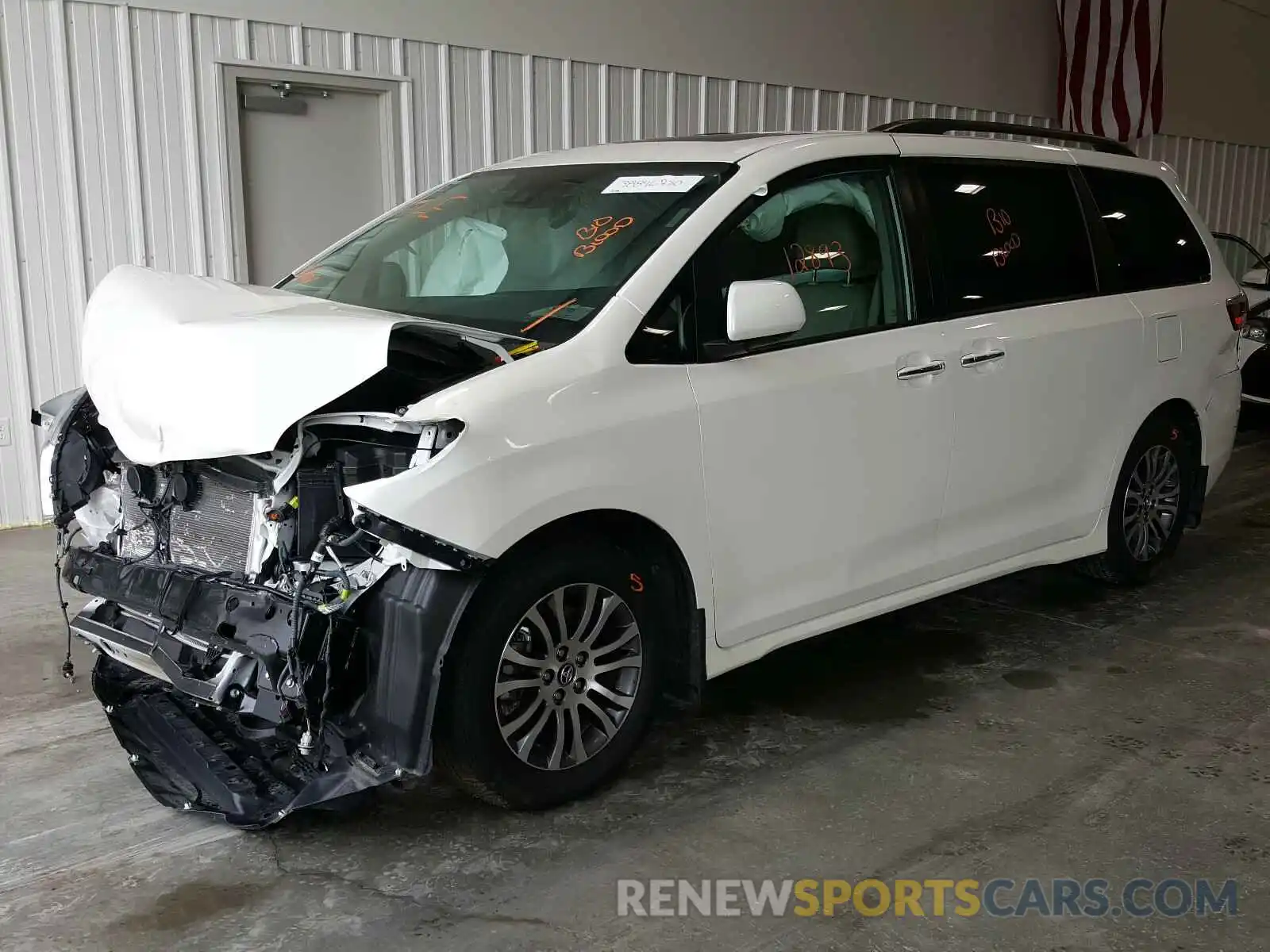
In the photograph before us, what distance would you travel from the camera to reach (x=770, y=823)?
3197mm

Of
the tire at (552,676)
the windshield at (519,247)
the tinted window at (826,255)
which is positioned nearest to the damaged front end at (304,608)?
the tire at (552,676)

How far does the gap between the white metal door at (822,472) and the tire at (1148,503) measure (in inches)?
53.7

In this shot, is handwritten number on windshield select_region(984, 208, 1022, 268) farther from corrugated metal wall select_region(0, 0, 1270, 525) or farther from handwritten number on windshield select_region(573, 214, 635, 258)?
corrugated metal wall select_region(0, 0, 1270, 525)

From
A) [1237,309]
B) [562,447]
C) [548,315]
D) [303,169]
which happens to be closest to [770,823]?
[562,447]

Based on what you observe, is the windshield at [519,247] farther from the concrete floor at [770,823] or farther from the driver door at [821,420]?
the concrete floor at [770,823]

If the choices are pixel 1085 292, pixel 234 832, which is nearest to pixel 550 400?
pixel 234 832

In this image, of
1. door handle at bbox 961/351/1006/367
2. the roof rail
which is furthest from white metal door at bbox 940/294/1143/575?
the roof rail

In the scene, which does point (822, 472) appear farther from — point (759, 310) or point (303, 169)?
point (303, 169)

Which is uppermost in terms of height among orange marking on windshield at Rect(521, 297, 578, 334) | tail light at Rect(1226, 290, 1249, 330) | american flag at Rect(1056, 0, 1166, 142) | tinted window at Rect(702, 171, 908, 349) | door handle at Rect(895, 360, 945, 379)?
american flag at Rect(1056, 0, 1166, 142)

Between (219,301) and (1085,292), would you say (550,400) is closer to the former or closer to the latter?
(219,301)

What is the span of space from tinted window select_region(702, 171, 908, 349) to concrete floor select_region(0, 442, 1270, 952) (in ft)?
4.26

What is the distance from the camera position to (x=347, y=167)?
7.46 metres

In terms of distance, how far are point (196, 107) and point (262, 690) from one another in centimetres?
484

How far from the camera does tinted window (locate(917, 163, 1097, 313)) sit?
403 centimetres
